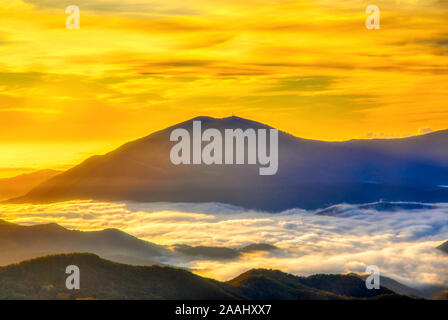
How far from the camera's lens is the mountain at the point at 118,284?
69250 mm

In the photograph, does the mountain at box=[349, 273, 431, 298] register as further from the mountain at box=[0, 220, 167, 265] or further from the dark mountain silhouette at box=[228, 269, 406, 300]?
the mountain at box=[0, 220, 167, 265]

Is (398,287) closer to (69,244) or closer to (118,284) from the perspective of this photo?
(69,244)

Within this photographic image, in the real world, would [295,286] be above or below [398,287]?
above

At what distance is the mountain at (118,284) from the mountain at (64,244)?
317 ft

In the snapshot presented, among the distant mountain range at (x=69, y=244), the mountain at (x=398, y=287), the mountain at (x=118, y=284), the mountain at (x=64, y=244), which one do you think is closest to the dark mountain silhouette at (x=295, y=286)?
the mountain at (x=118, y=284)

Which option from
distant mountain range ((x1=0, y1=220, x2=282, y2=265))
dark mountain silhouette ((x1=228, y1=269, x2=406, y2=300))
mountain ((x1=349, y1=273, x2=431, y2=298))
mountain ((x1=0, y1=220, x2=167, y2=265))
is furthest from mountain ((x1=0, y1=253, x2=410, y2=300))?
mountain ((x1=0, y1=220, x2=167, y2=265))

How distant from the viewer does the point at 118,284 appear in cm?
7294

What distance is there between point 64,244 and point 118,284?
117 metres

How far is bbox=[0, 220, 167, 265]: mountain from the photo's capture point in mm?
178375

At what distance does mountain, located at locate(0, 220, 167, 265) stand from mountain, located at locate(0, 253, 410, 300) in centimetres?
9655

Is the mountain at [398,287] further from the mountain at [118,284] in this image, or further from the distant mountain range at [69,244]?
the mountain at [118,284]

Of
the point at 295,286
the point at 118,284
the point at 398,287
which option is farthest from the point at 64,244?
the point at 118,284
